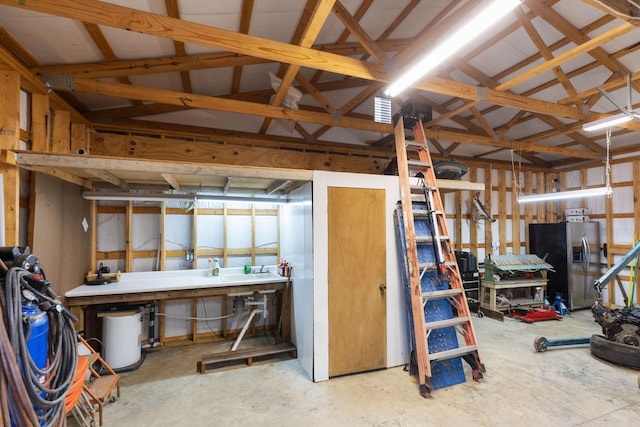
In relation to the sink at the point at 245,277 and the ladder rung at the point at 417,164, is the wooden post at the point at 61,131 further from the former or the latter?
the ladder rung at the point at 417,164

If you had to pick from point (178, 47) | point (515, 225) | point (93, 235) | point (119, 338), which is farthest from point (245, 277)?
point (515, 225)

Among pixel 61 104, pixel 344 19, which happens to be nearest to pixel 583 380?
pixel 344 19

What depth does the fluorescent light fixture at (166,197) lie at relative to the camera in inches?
143

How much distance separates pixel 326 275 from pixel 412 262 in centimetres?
98

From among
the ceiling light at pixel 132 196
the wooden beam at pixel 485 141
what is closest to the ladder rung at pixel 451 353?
the wooden beam at pixel 485 141

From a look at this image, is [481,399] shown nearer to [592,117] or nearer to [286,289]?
[286,289]

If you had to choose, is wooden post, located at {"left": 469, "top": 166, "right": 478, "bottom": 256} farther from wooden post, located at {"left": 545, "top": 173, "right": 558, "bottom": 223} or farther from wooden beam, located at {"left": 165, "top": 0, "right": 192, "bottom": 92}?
wooden beam, located at {"left": 165, "top": 0, "right": 192, "bottom": 92}

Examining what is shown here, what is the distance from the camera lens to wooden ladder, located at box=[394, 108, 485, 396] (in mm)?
3078

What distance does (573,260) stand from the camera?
6.01 meters

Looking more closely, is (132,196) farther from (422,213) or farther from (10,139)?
(422,213)

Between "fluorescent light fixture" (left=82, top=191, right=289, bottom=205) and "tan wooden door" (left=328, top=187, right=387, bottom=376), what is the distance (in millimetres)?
1271

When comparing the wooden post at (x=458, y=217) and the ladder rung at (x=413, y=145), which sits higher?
the ladder rung at (x=413, y=145)

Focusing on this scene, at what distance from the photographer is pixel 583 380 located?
3.19 m

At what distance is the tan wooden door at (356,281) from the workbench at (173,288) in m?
0.99
